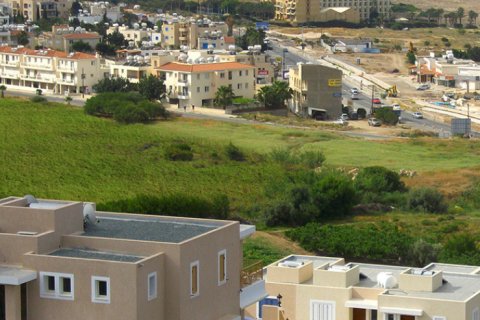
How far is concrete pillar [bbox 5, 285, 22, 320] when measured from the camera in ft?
54.2

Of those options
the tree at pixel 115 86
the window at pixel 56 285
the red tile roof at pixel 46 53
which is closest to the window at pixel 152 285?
the window at pixel 56 285

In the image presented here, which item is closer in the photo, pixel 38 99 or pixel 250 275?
pixel 250 275

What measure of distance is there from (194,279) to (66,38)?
85.7 metres

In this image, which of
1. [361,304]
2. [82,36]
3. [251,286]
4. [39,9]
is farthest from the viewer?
[39,9]

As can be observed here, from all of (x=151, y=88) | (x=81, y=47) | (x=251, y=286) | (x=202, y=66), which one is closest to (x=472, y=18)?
(x=81, y=47)

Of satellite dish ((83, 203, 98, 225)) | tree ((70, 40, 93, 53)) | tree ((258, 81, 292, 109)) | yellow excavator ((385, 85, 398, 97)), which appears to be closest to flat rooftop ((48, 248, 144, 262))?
satellite dish ((83, 203, 98, 225))

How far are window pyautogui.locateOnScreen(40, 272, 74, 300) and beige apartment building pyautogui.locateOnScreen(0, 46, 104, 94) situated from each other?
69.7 metres

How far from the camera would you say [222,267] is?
18125 mm

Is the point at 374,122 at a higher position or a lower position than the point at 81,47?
lower

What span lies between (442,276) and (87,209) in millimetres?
8340

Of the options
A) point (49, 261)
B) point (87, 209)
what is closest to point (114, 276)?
point (49, 261)

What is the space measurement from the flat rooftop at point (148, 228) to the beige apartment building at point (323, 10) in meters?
136

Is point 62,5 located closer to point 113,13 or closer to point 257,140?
point 113,13

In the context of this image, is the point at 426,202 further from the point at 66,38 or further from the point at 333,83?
the point at 66,38
